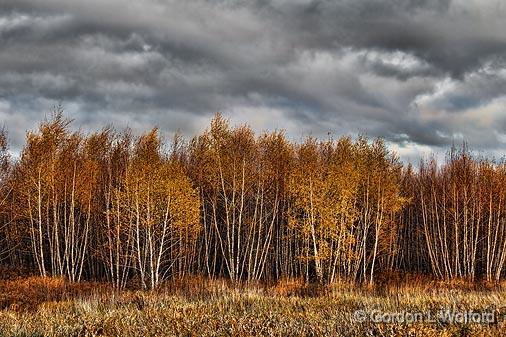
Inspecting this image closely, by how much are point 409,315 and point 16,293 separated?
22130 millimetres

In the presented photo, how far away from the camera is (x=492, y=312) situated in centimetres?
1212

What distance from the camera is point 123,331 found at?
36.0 ft

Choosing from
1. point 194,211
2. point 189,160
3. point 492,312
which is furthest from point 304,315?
point 189,160

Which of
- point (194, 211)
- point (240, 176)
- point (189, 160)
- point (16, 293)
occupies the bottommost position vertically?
point (16, 293)

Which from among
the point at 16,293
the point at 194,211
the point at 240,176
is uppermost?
the point at 240,176

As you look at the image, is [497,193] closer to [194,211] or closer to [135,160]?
[194,211]

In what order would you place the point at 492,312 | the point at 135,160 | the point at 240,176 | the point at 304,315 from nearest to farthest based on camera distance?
the point at 492,312
the point at 304,315
the point at 135,160
the point at 240,176

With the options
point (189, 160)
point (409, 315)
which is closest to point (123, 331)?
point (409, 315)

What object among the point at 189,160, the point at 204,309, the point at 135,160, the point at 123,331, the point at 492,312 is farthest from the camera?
the point at 189,160

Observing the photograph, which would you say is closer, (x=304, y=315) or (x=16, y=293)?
(x=304, y=315)

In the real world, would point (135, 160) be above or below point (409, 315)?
above

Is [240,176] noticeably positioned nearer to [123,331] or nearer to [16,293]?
[16,293]

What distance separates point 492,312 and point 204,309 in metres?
8.46

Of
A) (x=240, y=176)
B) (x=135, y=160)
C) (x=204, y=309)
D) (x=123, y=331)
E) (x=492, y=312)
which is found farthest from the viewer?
(x=240, y=176)
